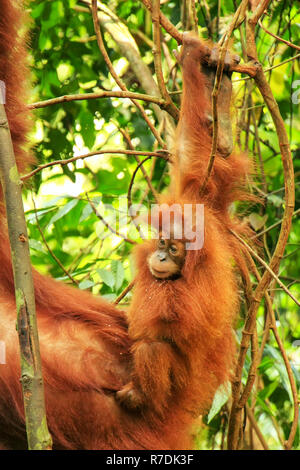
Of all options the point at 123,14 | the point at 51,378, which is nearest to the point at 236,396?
the point at 51,378

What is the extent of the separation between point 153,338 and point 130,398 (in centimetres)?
25

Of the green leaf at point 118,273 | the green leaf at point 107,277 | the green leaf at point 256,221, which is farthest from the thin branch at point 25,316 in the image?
the green leaf at point 256,221

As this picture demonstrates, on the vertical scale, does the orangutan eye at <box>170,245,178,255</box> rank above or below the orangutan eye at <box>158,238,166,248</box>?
below

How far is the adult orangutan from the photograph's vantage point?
7.80ft

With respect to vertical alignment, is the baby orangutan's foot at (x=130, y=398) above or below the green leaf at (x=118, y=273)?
below

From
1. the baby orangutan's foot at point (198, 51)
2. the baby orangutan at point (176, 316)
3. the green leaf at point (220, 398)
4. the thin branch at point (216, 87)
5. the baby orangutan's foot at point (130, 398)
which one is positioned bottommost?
the green leaf at point (220, 398)

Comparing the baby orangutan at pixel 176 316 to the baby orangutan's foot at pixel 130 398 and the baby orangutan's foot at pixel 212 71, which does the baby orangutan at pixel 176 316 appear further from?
the baby orangutan's foot at pixel 212 71

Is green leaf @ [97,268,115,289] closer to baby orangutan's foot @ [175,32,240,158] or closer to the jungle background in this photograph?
the jungle background

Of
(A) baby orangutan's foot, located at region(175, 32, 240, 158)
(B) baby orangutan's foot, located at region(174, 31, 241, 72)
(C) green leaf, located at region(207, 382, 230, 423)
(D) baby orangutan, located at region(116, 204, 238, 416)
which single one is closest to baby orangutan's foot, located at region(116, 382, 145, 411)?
(D) baby orangutan, located at region(116, 204, 238, 416)

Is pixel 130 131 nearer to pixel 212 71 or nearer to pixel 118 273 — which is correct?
pixel 118 273

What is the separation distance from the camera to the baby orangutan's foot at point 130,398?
244 cm

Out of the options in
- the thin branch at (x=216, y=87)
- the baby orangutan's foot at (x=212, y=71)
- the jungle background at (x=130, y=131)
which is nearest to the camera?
the thin branch at (x=216, y=87)
